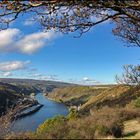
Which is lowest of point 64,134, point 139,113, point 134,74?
point 134,74

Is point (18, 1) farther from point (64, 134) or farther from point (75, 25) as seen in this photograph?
point (64, 134)

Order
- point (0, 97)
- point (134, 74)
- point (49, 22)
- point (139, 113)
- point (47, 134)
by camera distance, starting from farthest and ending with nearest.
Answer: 1. point (0, 97)
2. point (134, 74)
3. point (139, 113)
4. point (49, 22)
5. point (47, 134)

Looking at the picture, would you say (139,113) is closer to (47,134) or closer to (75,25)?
(75,25)

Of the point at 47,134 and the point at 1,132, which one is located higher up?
the point at 47,134

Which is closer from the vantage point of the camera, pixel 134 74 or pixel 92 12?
pixel 92 12

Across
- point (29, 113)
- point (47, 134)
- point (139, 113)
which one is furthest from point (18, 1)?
point (29, 113)

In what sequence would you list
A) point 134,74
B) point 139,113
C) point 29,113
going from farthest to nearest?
point 29,113 → point 134,74 → point 139,113

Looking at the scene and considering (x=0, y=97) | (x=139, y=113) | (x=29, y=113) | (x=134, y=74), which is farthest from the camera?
(x=0, y=97)

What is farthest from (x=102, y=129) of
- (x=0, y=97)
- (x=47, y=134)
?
(x=0, y=97)

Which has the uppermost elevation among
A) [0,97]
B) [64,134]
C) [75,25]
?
[75,25]
